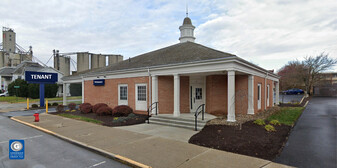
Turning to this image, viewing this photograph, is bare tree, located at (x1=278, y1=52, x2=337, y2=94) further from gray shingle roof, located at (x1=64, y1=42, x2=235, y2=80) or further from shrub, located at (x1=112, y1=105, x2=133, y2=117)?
shrub, located at (x1=112, y1=105, x2=133, y2=117)

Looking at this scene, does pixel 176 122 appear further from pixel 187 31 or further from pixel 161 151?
pixel 187 31

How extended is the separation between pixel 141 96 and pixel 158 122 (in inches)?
131

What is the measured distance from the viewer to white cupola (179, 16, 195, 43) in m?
16.4

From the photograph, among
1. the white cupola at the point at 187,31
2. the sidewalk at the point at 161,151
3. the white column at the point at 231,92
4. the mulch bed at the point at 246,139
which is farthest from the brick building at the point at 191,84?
the white cupola at the point at 187,31

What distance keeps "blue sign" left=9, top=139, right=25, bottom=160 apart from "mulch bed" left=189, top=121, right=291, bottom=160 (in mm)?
5443

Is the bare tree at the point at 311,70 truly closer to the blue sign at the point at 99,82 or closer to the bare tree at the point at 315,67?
the bare tree at the point at 315,67

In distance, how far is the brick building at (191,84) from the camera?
967 cm

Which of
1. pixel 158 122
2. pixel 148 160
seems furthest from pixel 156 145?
pixel 158 122

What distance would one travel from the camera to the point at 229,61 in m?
8.62

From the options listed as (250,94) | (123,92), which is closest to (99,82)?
(123,92)

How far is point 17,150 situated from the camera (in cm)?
543

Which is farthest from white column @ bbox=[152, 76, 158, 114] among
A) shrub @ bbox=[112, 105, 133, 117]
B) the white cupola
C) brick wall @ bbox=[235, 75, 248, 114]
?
the white cupola

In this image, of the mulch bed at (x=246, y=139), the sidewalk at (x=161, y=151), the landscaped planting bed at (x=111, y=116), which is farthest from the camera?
the landscaped planting bed at (x=111, y=116)

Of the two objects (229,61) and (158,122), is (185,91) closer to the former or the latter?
(158,122)
